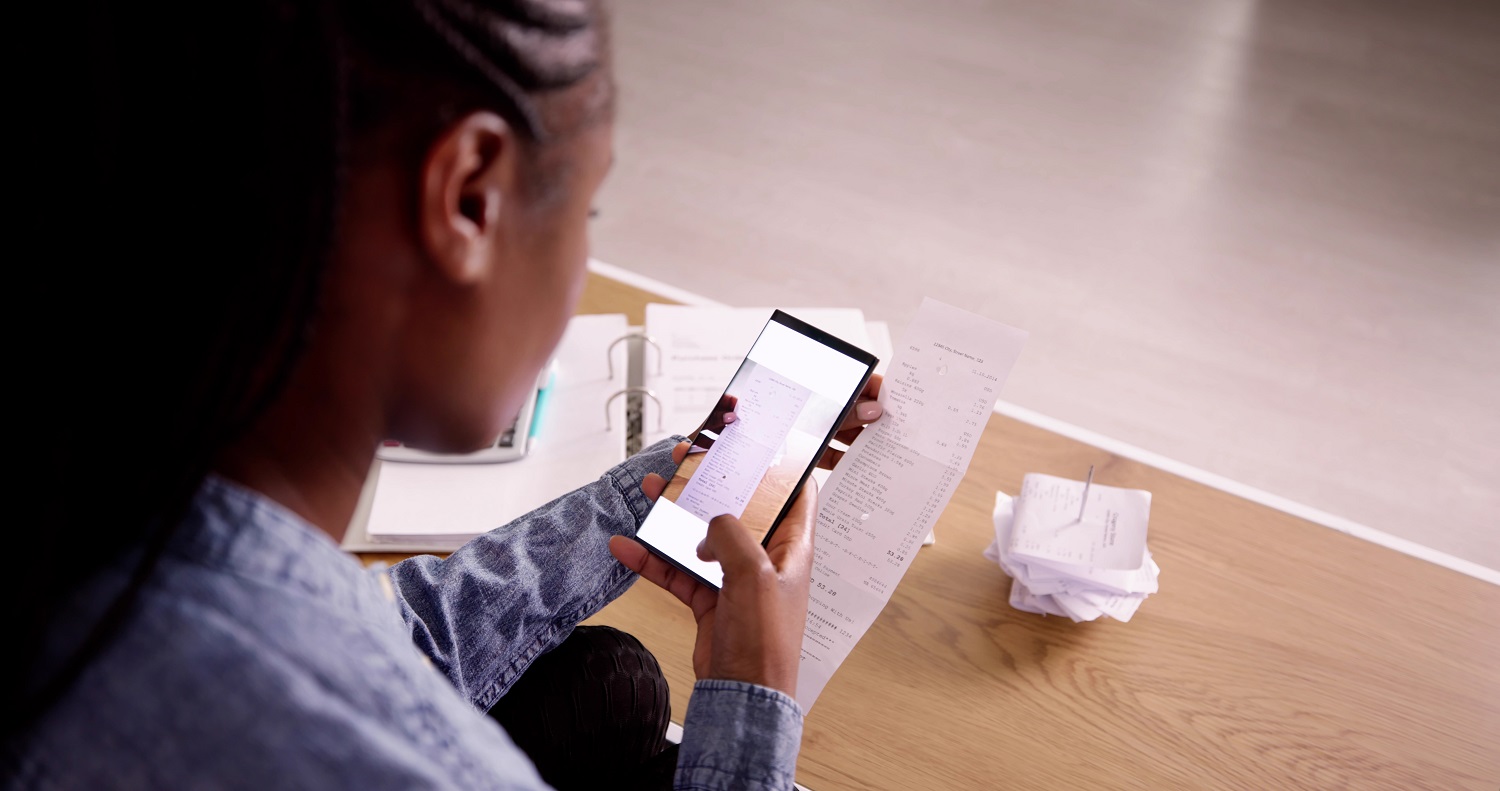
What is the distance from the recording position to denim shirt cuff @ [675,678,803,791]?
657 mm

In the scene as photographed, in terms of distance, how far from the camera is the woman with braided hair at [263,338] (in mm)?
381

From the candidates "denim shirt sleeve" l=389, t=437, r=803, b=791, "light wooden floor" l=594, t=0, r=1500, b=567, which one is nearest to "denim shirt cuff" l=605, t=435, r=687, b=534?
"denim shirt sleeve" l=389, t=437, r=803, b=791

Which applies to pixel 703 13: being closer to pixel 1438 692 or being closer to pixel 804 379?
pixel 804 379

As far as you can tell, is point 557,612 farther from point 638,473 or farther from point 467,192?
point 467,192

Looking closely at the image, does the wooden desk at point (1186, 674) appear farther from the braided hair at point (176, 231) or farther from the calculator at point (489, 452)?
the braided hair at point (176, 231)

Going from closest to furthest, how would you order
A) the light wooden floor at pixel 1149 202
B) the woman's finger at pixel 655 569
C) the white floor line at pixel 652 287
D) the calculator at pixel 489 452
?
the woman's finger at pixel 655 569, the calculator at pixel 489 452, the white floor line at pixel 652 287, the light wooden floor at pixel 1149 202

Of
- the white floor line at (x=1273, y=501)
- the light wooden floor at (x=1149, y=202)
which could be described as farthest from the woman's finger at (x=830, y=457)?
the light wooden floor at (x=1149, y=202)

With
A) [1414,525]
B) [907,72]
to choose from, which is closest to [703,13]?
[907,72]

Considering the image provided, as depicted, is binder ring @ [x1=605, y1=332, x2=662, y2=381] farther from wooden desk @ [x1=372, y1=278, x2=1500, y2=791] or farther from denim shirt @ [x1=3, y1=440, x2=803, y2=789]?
denim shirt @ [x1=3, y1=440, x2=803, y2=789]

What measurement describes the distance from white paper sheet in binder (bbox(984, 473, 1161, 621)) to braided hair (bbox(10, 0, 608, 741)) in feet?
2.43

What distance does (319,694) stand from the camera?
42 cm

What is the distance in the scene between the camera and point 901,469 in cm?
92

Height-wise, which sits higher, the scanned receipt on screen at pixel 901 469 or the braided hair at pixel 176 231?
the scanned receipt on screen at pixel 901 469

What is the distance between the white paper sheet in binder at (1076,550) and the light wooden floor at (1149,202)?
1098 mm
